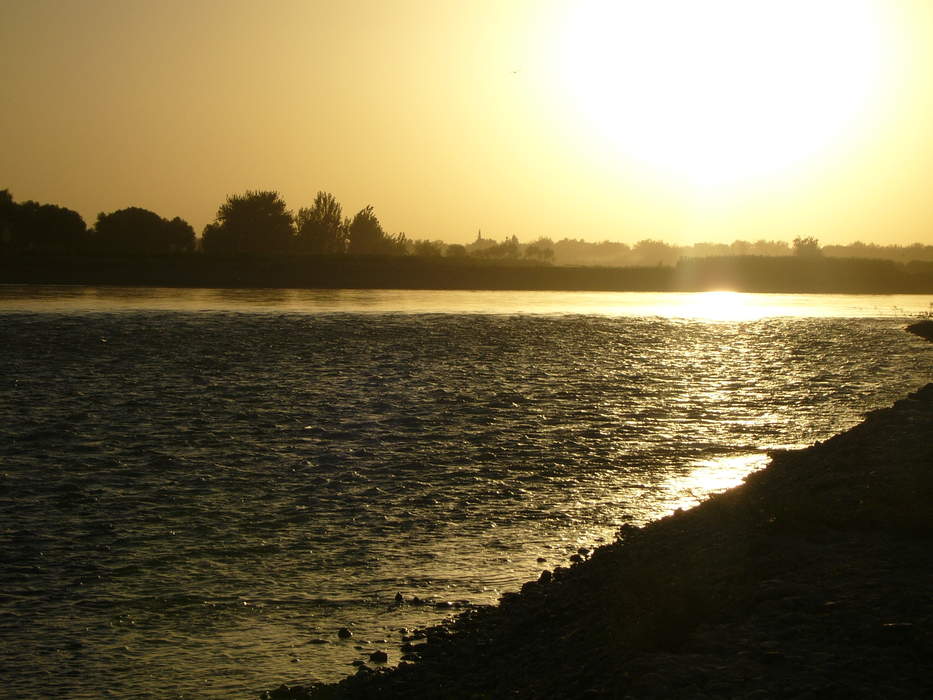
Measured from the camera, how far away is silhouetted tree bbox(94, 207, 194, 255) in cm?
14050

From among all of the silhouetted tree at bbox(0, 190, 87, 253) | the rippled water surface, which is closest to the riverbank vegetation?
the silhouetted tree at bbox(0, 190, 87, 253)

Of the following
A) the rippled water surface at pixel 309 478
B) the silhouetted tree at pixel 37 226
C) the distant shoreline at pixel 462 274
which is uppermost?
the silhouetted tree at pixel 37 226

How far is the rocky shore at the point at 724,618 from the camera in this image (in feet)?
26.0

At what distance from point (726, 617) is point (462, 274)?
415 ft

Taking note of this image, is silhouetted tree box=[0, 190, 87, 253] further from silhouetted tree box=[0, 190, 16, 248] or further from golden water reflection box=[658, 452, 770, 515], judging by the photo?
golden water reflection box=[658, 452, 770, 515]

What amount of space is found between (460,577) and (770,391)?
22.3m

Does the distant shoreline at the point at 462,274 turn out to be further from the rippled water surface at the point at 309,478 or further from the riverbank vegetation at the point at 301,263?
the rippled water surface at the point at 309,478

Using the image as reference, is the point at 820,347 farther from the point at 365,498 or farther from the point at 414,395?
Result: the point at 365,498

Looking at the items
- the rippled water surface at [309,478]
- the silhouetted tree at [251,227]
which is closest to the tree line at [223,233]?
the silhouetted tree at [251,227]

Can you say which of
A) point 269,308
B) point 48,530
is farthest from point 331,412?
point 269,308

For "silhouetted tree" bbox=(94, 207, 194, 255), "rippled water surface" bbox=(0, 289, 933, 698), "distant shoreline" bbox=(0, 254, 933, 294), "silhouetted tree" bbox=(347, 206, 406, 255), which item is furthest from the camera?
"silhouetted tree" bbox=(347, 206, 406, 255)

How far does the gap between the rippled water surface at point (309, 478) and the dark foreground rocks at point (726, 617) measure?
114cm

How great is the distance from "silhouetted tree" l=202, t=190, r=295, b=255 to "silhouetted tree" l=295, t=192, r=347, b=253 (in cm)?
569

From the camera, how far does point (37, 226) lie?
132 m
